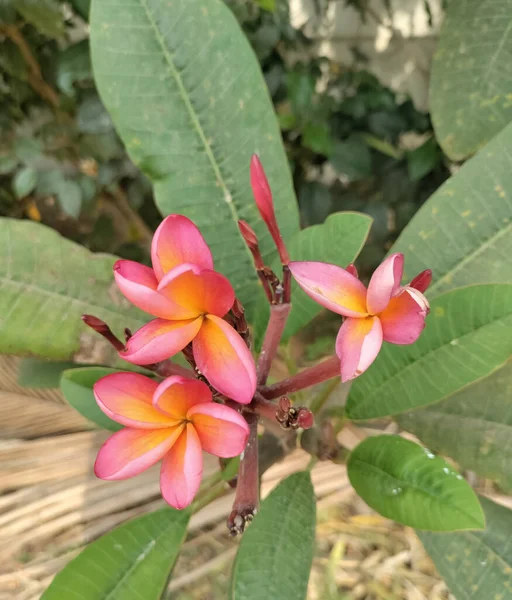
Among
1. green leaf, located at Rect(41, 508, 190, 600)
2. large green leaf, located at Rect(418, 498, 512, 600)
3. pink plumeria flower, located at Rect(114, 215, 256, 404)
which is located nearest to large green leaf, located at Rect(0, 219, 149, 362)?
green leaf, located at Rect(41, 508, 190, 600)

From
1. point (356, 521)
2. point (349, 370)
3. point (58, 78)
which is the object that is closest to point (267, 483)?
point (356, 521)

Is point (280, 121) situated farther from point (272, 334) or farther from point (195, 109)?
point (272, 334)

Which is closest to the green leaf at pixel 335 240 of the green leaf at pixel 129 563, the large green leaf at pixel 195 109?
the large green leaf at pixel 195 109

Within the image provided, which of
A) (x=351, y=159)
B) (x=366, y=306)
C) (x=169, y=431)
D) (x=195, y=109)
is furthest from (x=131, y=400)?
(x=351, y=159)

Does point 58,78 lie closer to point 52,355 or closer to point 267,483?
point 52,355

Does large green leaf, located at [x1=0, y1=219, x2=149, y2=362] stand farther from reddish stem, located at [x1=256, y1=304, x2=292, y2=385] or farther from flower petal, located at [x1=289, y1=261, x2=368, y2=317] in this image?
flower petal, located at [x1=289, y1=261, x2=368, y2=317]

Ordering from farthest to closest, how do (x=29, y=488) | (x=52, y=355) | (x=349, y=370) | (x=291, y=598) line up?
(x=29, y=488) → (x=52, y=355) → (x=291, y=598) → (x=349, y=370)
